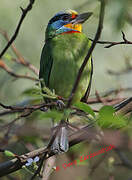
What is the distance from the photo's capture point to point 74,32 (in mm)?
3275

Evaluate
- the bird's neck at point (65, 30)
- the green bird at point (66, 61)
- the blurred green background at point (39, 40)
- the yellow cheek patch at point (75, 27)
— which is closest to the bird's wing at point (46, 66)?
the green bird at point (66, 61)

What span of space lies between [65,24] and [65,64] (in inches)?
25.7

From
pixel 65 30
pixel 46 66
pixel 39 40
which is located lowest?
pixel 39 40

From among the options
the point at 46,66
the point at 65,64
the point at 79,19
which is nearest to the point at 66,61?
the point at 65,64

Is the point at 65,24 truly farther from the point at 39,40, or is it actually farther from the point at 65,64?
the point at 39,40

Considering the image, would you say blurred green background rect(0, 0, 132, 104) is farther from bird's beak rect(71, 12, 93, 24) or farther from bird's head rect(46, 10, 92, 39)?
bird's beak rect(71, 12, 93, 24)

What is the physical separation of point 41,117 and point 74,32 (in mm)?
1996

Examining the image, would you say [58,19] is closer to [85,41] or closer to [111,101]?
[85,41]

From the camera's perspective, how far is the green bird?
2914 mm

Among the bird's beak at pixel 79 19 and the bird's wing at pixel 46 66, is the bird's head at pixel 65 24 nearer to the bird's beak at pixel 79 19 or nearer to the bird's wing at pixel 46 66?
the bird's beak at pixel 79 19

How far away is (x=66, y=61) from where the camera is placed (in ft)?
9.61

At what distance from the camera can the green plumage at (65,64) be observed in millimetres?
2910

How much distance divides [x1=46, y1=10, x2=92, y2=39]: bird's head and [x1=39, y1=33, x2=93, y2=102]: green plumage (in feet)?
0.62

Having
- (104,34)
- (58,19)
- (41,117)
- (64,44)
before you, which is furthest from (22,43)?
(41,117)
